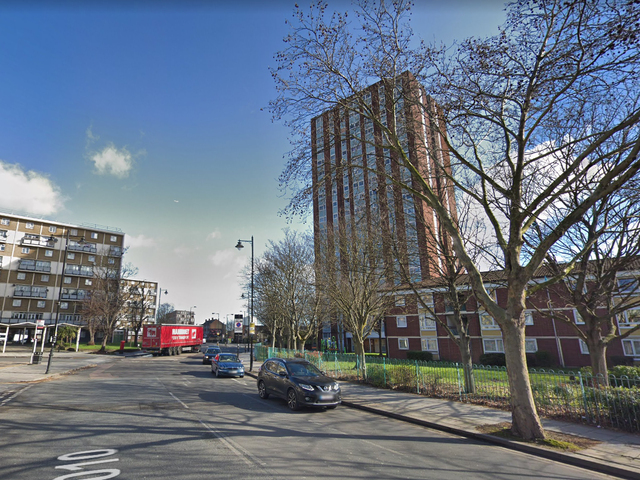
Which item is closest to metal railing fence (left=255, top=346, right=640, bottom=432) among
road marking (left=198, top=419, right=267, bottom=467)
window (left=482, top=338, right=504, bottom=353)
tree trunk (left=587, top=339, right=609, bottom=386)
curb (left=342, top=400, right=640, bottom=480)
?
tree trunk (left=587, top=339, right=609, bottom=386)

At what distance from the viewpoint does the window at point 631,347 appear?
97.2ft

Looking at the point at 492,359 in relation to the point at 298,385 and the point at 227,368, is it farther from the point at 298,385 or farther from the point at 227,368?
the point at 298,385

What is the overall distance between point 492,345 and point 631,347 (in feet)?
36.2

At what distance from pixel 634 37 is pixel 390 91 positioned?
5.69 metres

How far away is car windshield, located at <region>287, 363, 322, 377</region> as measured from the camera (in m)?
12.2

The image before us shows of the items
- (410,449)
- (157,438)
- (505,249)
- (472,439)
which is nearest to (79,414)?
(157,438)

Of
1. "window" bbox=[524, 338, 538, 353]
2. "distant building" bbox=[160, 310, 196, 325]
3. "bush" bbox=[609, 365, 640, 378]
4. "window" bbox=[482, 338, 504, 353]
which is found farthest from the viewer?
→ "distant building" bbox=[160, 310, 196, 325]

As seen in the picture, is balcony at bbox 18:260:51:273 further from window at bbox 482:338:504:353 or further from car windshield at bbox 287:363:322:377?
window at bbox 482:338:504:353

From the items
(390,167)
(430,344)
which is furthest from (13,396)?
(430,344)

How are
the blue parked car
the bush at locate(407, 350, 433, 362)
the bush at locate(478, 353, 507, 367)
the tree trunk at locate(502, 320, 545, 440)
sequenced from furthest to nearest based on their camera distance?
the bush at locate(407, 350, 433, 362) < the bush at locate(478, 353, 507, 367) < the blue parked car < the tree trunk at locate(502, 320, 545, 440)

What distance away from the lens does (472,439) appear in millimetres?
8234

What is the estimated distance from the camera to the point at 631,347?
98.0 ft

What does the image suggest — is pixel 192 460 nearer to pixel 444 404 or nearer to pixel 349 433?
pixel 349 433

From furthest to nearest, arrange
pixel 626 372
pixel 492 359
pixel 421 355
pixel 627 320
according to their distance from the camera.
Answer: pixel 421 355
pixel 492 359
pixel 627 320
pixel 626 372
